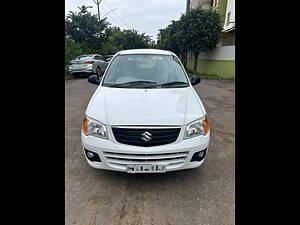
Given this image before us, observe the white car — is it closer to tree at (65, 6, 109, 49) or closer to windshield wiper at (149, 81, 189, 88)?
windshield wiper at (149, 81, 189, 88)

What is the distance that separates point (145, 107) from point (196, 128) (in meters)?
0.65

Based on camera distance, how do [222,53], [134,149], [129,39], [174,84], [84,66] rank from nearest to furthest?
1. [134,149]
2. [174,84]
3. [84,66]
4. [222,53]
5. [129,39]

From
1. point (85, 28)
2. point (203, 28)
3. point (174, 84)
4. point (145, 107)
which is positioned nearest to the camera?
point (145, 107)

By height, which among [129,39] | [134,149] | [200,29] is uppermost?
[129,39]

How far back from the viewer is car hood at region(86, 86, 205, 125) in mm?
2295

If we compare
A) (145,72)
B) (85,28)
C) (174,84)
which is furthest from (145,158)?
(85,28)

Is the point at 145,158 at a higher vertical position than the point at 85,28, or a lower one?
lower

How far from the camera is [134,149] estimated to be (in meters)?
2.20

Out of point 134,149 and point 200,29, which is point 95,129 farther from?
point 200,29

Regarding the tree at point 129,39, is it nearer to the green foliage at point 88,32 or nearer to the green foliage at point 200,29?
the green foliage at point 88,32

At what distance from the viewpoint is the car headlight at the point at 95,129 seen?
2.30m

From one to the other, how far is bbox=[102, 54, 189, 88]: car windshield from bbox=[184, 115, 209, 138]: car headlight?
0.92 metres
